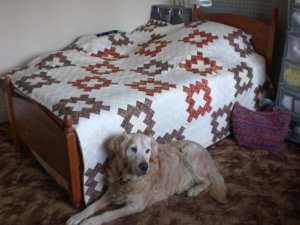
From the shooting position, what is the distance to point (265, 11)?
10.4 feet

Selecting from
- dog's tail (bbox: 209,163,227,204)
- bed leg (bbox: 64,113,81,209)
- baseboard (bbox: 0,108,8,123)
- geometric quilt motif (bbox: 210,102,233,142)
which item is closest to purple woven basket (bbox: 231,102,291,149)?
geometric quilt motif (bbox: 210,102,233,142)

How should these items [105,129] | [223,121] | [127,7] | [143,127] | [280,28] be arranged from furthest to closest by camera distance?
[127,7] → [280,28] → [223,121] → [143,127] → [105,129]

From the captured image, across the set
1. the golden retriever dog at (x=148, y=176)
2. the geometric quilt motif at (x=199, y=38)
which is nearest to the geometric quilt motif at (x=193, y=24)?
the geometric quilt motif at (x=199, y=38)

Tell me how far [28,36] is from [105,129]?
157 centimetres

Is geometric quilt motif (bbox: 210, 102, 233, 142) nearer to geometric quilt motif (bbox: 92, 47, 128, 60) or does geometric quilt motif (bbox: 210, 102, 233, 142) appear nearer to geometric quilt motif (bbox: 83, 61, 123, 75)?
geometric quilt motif (bbox: 83, 61, 123, 75)

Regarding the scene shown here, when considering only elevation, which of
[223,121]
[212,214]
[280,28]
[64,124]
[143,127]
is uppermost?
[280,28]

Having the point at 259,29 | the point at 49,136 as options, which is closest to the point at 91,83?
the point at 49,136

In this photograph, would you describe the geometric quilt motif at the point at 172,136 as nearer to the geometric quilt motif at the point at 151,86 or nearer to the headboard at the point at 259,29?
the geometric quilt motif at the point at 151,86

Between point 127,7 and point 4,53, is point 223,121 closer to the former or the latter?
point 127,7

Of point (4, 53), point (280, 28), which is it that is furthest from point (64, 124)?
point (280, 28)

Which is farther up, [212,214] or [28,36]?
[28,36]

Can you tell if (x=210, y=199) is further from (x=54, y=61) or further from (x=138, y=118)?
(x=54, y=61)

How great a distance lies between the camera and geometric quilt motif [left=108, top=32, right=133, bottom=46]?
3.31m

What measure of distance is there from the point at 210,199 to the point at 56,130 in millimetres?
1015
